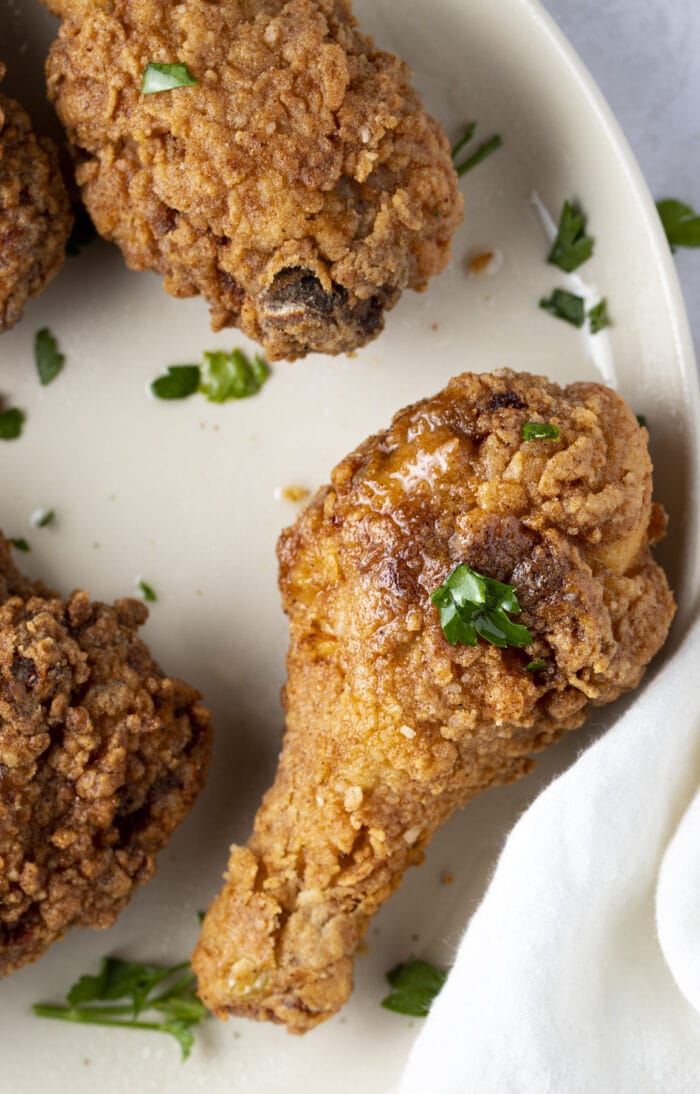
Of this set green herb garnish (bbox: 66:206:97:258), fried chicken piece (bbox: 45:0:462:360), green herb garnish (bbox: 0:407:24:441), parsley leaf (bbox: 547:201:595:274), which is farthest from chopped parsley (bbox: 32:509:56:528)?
parsley leaf (bbox: 547:201:595:274)

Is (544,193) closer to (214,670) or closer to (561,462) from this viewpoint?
(561,462)

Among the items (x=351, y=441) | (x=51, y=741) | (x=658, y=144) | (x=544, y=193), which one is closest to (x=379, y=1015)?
(x=51, y=741)

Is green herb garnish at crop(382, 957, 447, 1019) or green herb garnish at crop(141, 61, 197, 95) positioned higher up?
green herb garnish at crop(141, 61, 197, 95)

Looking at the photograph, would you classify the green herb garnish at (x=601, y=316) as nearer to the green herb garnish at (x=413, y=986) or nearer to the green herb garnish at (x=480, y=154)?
the green herb garnish at (x=480, y=154)

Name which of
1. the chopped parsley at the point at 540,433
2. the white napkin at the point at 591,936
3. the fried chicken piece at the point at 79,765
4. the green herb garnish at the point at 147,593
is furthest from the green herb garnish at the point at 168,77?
the white napkin at the point at 591,936

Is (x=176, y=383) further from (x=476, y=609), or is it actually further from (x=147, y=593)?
(x=476, y=609)

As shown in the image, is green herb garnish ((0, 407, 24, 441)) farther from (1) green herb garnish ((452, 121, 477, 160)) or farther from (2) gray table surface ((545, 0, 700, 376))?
(2) gray table surface ((545, 0, 700, 376))
